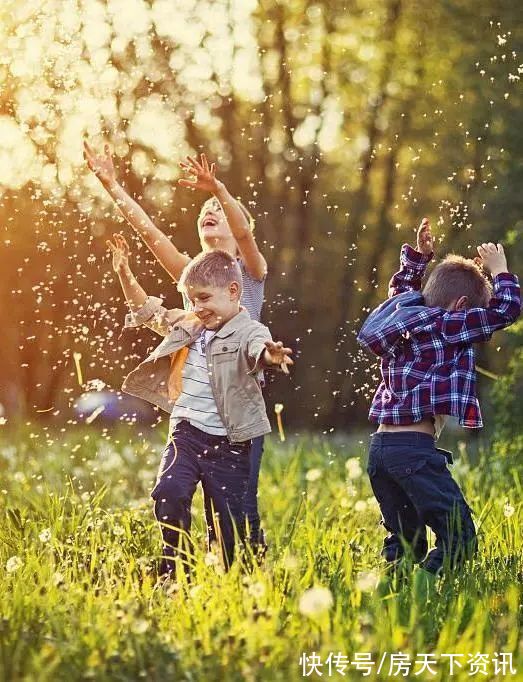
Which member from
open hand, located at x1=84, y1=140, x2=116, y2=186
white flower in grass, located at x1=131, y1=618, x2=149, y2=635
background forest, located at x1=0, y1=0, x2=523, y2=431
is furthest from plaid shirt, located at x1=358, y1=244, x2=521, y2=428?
background forest, located at x1=0, y1=0, x2=523, y2=431

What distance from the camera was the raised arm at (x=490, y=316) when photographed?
4.20 meters

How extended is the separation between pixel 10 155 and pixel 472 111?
6.40 meters

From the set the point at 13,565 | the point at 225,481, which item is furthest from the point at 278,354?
the point at 13,565

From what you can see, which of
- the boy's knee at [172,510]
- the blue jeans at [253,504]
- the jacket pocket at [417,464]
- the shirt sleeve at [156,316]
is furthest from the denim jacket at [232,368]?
the jacket pocket at [417,464]

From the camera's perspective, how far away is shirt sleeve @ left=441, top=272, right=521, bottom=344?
13.8 feet

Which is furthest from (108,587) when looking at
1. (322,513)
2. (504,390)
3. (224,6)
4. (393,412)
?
(224,6)

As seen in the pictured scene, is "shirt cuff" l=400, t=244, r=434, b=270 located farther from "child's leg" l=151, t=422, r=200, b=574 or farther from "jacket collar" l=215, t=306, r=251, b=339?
"child's leg" l=151, t=422, r=200, b=574

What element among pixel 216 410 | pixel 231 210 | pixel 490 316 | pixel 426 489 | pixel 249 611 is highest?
pixel 231 210

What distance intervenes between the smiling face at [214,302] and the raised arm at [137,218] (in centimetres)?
57

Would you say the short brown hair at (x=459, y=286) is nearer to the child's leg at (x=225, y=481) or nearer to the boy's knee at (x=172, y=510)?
the child's leg at (x=225, y=481)

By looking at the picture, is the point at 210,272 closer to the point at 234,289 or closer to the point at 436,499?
the point at 234,289

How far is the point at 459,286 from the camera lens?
4363 mm

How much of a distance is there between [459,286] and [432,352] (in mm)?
289

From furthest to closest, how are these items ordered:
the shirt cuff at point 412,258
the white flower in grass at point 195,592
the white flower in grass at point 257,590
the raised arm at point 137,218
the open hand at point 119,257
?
the raised arm at point 137,218
the shirt cuff at point 412,258
the open hand at point 119,257
the white flower in grass at point 195,592
the white flower in grass at point 257,590
